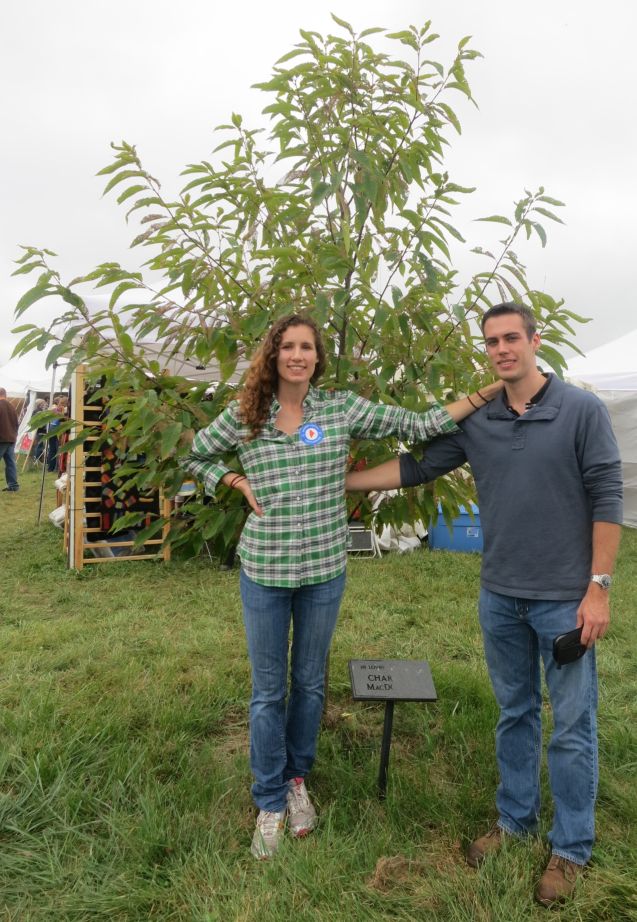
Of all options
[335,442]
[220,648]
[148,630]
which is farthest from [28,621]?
[335,442]

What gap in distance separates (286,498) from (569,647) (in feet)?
3.35

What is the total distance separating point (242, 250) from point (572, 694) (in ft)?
6.35

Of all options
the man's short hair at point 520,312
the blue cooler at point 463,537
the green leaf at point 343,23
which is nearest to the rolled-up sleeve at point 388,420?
the man's short hair at point 520,312

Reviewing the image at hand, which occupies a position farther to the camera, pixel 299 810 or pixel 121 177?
pixel 299 810

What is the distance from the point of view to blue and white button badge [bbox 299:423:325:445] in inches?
90.4

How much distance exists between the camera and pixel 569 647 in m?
2.00

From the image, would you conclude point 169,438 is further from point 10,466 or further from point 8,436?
point 10,466

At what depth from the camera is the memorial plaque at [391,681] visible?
8.55 feet

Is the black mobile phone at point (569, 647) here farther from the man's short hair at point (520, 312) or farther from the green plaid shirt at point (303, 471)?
the man's short hair at point (520, 312)

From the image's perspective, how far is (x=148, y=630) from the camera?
5008mm

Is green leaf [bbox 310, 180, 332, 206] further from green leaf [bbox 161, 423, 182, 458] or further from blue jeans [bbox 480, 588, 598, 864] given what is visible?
blue jeans [bbox 480, 588, 598, 864]

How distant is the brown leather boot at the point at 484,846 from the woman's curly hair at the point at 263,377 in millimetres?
1678

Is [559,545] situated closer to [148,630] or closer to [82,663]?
[82,663]

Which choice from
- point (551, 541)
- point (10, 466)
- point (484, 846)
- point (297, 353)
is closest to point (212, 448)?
point (297, 353)
